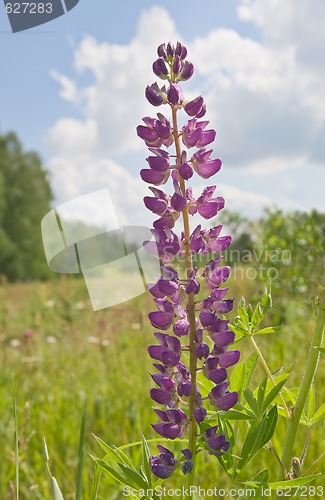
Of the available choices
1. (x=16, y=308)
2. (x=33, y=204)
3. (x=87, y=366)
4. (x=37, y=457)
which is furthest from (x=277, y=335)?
(x=33, y=204)

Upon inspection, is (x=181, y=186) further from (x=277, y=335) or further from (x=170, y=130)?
(x=277, y=335)

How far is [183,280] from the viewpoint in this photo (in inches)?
40.0

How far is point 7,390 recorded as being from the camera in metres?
3.69

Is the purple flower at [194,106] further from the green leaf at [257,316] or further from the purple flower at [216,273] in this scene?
the green leaf at [257,316]

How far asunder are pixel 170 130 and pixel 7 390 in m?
3.08

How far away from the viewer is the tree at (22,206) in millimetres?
38688

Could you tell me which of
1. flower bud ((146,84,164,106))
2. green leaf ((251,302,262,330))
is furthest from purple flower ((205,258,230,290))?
flower bud ((146,84,164,106))

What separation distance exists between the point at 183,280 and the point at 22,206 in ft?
131

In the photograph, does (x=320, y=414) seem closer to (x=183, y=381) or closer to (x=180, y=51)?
(x=183, y=381)

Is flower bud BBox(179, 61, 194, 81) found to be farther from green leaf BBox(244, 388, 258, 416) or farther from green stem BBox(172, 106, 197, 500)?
green leaf BBox(244, 388, 258, 416)

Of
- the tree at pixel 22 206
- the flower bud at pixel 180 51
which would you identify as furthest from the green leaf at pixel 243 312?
the tree at pixel 22 206

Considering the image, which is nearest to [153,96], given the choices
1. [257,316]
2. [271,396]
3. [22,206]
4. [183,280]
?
[183,280]

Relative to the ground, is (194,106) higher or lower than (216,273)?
higher

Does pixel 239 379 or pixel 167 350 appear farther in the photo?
pixel 239 379
